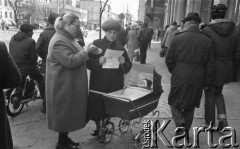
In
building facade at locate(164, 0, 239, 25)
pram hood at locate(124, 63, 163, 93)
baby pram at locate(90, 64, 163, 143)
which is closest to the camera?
baby pram at locate(90, 64, 163, 143)

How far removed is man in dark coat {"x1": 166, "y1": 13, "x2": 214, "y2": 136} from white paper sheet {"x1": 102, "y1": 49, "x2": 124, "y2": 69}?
30.5 inches

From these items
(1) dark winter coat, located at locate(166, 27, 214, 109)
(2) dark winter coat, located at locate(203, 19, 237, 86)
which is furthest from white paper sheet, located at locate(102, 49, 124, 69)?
(2) dark winter coat, located at locate(203, 19, 237, 86)

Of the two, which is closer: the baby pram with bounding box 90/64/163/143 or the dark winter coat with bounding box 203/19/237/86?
the baby pram with bounding box 90/64/163/143

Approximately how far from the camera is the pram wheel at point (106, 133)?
4.17 metres

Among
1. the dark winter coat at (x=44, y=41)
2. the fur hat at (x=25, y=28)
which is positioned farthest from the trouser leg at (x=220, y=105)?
the fur hat at (x=25, y=28)

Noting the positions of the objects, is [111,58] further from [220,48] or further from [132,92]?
[220,48]

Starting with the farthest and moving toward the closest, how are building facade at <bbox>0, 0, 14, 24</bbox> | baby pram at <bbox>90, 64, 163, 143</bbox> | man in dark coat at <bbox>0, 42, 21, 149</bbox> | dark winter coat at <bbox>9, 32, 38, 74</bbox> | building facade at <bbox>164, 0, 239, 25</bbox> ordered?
building facade at <bbox>0, 0, 14, 24</bbox> → building facade at <bbox>164, 0, 239, 25</bbox> → dark winter coat at <bbox>9, 32, 38, 74</bbox> → baby pram at <bbox>90, 64, 163, 143</bbox> → man in dark coat at <bbox>0, 42, 21, 149</bbox>

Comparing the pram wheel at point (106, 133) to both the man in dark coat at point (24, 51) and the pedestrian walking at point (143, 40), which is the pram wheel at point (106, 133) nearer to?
the man in dark coat at point (24, 51)

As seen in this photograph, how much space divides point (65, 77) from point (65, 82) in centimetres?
6

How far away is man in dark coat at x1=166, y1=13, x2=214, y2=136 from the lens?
4.05 metres

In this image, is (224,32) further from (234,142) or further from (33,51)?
(33,51)

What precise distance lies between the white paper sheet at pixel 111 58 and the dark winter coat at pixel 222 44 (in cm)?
153

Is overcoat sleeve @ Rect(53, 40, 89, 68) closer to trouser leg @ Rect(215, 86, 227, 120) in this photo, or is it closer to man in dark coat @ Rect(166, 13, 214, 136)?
man in dark coat @ Rect(166, 13, 214, 136)

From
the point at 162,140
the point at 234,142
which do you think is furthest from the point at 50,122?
the point at 234,142
